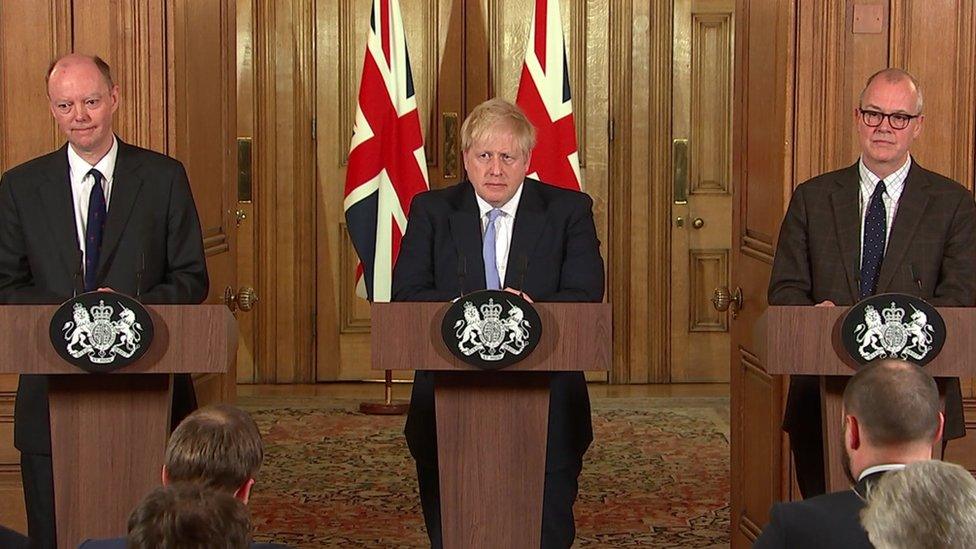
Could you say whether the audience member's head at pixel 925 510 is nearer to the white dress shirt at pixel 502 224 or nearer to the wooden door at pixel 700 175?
the white dress shirt at pixel 502 224

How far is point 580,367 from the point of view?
3.54 metres

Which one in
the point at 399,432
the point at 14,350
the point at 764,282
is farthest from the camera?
the point at 399,432

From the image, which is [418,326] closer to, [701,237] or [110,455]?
[110,455]

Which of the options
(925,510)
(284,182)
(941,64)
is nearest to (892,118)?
(941,64)

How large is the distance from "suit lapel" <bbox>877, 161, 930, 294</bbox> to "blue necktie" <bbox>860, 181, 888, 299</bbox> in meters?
0.03

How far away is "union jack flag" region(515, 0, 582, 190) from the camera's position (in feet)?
24.4

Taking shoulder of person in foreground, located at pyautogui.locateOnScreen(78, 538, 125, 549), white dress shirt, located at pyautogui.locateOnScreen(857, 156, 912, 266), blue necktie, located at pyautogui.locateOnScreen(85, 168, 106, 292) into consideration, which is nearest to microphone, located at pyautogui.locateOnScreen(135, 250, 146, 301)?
blue necktie, located at pyautogui.locateOnScreen(85, 168, 106, 292)

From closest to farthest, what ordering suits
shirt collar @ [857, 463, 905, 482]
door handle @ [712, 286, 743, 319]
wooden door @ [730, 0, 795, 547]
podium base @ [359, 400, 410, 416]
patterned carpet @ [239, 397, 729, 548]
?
1. shirt collar @ [857, 463, 905, 482]
2. wooden door @ [730, 0, 795, 547]
3. door handle @ [712, 286, 743, 319]
4. patterned carpet @ [239, 397, 729, 548]
5. podium base @ [359, 400, 410, 416]

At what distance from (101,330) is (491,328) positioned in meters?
0.88

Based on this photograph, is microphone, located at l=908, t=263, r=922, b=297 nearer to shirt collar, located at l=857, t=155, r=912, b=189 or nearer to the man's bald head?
shirt collar, located at l=857, t=155, r=912, b=189

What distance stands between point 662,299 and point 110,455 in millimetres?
6210

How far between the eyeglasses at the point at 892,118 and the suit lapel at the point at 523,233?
915 millimetres

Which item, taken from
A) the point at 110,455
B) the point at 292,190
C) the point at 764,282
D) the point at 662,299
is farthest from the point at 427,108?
the point at 110,455

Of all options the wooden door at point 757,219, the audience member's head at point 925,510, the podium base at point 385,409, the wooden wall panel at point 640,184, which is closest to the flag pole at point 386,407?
the podium base at point 385,409
